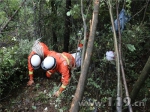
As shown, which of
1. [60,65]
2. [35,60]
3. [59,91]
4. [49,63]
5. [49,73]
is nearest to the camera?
[59,91]

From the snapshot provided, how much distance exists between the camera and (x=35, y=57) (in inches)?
203

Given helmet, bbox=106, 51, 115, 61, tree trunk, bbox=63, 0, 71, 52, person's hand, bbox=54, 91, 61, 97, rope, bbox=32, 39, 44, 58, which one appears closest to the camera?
helmet, bbox=106, 51, 115, 61

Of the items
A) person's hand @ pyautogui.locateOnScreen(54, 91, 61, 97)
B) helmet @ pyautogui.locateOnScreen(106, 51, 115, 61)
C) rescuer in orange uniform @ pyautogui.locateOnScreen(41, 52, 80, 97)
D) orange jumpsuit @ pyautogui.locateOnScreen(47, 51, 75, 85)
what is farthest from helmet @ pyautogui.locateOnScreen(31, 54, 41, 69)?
helmet @ pyautogui.locateOnScreen(106, 51, 115, 61)

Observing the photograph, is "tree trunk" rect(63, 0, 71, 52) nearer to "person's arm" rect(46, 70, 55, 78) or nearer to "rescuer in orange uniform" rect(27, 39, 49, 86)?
"rescuer in orange uniform" rect(27, 39, 49, 86)

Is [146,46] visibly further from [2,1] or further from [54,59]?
[2,1]

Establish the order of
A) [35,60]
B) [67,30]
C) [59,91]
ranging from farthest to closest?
[67,30]
[35,60]
[59,91]

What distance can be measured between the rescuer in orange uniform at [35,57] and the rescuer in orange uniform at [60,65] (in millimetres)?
159

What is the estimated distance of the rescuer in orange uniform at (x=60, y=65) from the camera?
16.4 ft

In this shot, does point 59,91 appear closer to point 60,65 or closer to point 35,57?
point 60,65

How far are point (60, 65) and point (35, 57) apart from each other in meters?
0.57

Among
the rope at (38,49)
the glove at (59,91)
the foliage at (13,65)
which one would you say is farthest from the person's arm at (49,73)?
the glove at (59,91)

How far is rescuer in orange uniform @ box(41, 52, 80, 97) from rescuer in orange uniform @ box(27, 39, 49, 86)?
0.52ft

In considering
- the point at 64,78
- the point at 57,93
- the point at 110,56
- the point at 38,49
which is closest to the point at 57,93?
the point at 57,93

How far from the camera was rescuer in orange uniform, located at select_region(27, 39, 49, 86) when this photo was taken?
17.0 ft
